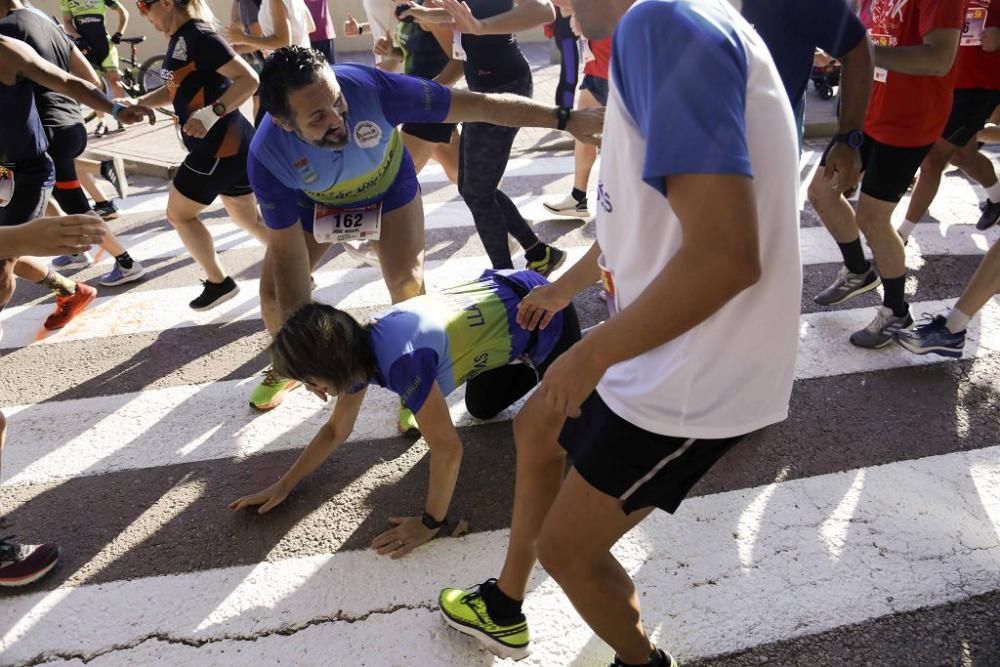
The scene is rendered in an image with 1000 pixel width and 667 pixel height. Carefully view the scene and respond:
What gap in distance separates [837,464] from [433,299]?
1.70 metres

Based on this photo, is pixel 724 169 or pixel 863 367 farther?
pixel 863 367

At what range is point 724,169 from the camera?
47.4 inches

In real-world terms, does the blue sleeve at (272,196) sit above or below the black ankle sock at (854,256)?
above

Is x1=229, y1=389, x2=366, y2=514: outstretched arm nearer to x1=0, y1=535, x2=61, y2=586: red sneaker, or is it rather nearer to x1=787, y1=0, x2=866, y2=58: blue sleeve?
x1=0, y1=535, x2=61, y2=586: red sneaker

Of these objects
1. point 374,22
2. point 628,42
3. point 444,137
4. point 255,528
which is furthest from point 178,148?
point 628,42

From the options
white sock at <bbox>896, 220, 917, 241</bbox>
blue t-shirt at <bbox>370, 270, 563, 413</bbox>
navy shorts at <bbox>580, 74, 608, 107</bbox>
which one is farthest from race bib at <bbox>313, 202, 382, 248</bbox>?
white sock at <bbox>896, 220, 917, 241</bbox>

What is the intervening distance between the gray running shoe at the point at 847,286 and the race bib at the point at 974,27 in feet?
4.58

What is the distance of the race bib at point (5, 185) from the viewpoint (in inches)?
168

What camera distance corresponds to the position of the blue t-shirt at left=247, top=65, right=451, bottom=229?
3189mm

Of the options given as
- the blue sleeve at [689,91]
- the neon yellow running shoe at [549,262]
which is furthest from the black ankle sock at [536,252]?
the blue sleeve at [689,91]

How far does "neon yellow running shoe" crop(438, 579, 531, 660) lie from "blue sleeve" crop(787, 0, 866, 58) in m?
2.37

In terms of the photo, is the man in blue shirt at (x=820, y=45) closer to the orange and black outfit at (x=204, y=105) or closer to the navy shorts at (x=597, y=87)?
the navy shorts at (x=597, y=87)

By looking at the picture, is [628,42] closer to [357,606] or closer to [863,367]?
[357,606]

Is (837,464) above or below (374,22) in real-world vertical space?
below
